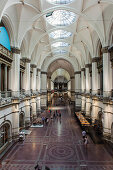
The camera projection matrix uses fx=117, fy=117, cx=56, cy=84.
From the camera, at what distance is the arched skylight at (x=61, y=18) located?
17.2m

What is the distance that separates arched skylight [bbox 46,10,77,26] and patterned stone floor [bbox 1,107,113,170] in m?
16.6

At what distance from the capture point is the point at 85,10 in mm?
13844

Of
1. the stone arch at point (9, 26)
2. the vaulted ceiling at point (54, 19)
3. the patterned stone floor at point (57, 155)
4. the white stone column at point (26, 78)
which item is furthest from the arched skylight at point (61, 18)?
the patterned stone floor at point (57, 155)

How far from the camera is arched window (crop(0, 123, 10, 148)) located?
10117 millimetres

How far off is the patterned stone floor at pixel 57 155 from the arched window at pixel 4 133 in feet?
3.54

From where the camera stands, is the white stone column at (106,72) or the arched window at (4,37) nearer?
the arched window at (4,37)

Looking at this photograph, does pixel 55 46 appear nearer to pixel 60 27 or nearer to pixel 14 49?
pixel 60 27

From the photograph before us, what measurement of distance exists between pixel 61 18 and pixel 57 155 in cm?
1855

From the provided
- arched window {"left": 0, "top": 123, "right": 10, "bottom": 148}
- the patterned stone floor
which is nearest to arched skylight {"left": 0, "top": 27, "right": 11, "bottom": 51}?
arched window {"left": 0, "top": 123, "right": 10, "bottom": 148}

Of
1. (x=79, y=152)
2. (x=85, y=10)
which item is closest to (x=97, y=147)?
(x=79, y=152)

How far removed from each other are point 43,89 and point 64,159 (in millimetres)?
23800

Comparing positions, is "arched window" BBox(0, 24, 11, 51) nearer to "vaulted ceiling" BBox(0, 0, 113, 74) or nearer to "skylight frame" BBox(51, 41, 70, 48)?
"vaulted ceiling" BBox(0, 0, 113, 74)

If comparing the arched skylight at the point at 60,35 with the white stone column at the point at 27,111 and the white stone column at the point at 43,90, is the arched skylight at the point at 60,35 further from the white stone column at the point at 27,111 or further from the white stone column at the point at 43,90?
the white stone column at the point at 27,111

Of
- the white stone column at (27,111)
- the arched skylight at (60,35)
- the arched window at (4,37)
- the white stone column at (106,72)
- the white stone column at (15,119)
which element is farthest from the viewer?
the arched skylight at (60,35)
